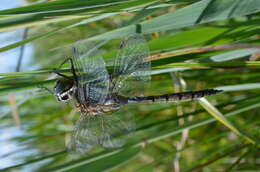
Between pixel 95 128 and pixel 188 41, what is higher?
pixel 188 41

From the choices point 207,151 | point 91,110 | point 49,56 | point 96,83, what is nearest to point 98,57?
point 96,83

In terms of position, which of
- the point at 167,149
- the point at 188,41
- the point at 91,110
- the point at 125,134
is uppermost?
the point at 188,41

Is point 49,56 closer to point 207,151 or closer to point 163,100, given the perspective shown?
point 207,151

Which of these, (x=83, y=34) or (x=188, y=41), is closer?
(x=188, y=41)

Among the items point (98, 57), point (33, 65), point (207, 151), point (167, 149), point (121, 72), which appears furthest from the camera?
point (33, 65)

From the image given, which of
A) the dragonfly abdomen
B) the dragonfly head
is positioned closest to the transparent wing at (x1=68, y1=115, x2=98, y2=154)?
the dragonfly head

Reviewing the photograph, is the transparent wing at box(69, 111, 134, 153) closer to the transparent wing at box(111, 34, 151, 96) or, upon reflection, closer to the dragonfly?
the dragonfly

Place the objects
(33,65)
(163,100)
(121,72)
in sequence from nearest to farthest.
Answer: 1. (121,72)
2. (163,100)
3. (33,65)

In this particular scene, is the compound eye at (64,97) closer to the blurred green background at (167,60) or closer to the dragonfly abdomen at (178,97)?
the blurred green background at (167,60)
